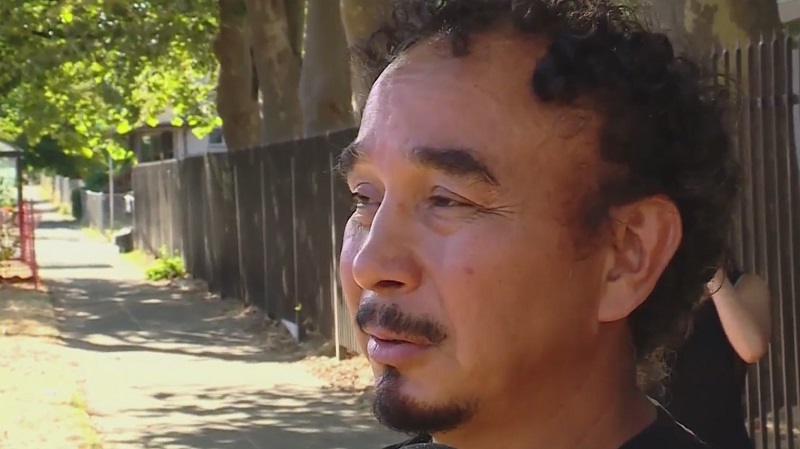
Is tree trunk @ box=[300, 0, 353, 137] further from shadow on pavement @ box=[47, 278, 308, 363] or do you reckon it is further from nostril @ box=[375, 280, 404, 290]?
nostril @ box=[375, 280, 404, 290]

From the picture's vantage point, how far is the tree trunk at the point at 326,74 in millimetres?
13261

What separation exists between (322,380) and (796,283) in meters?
6.52

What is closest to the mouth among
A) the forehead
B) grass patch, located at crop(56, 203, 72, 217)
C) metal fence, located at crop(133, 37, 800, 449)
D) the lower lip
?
the lower lip

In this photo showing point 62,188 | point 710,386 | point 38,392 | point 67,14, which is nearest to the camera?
point 710,386

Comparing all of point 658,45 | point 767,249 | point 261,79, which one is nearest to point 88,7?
point 261,79

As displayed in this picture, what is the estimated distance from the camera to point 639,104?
5.40ft

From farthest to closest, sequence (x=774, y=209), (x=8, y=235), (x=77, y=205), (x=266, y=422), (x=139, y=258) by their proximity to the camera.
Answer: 1. (x=77, y=205)
2. (x=139, y=258)
3. (x=8, y=235)
4. (x=266, y=422)
5. (x=774, y=209)

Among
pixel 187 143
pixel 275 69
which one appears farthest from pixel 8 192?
pixel 187 143

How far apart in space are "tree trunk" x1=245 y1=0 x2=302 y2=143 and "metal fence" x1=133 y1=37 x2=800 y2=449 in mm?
667

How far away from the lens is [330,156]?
38.3ft

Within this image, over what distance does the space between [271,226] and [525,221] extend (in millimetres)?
14328

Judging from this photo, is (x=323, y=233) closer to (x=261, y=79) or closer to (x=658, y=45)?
(x=261, y=79)

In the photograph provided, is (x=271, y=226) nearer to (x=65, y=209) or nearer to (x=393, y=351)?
(x=393, y=351)

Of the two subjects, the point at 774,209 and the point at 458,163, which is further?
the point at 774,209
